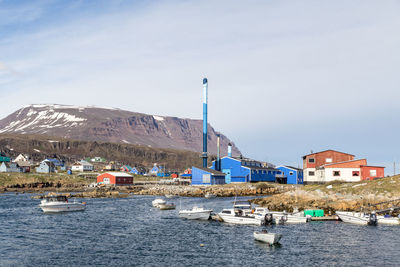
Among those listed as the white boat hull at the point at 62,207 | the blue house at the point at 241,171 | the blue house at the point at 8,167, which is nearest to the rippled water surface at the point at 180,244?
the white boat hull at the point at 62,207

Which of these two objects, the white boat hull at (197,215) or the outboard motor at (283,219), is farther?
the white boat hull at (197,215)

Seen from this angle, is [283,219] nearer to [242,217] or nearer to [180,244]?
[242,217]

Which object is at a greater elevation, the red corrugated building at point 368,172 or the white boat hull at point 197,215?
the red corrugated building at point 368,172

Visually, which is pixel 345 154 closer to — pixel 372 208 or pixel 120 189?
pixel 372 208

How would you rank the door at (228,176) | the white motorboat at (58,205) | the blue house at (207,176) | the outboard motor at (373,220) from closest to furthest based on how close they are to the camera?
the outboard motor at (373,220) → the white motorboat at (58,205) → the blue house at (207,176) → the door at (228,176)

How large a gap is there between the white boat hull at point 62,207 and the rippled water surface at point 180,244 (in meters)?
6.78

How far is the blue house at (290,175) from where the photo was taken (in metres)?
132

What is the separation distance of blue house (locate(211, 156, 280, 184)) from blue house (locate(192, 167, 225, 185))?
3.30m

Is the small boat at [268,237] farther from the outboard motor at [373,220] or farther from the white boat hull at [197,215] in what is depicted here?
the outboard motor at [373,220]

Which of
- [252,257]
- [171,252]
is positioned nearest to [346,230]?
[252,257]

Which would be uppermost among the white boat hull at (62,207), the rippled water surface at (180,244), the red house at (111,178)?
the red house at (111,178)

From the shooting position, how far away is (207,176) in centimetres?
11981

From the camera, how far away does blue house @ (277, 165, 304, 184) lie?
435 ft

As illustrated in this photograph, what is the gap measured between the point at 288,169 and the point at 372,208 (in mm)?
80630
